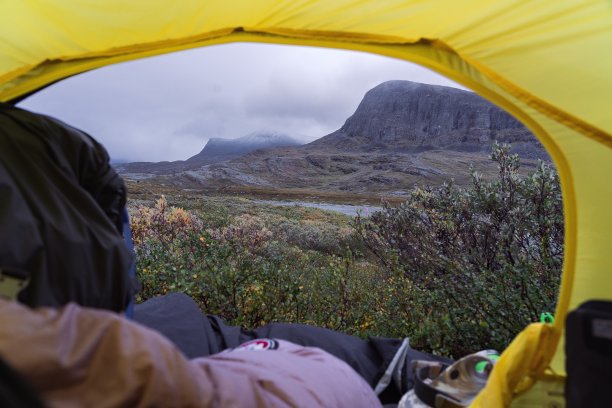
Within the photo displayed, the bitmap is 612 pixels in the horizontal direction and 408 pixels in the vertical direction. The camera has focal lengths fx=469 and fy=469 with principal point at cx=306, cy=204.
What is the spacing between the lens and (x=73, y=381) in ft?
2.15

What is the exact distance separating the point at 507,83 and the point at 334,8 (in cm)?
66

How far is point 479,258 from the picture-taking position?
3.84 meters

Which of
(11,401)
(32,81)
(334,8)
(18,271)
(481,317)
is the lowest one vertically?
(481,317)

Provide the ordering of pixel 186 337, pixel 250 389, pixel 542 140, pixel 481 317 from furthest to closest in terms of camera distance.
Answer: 1. pixel 481 317
2. pixel 186 337
3. pixel 542 140
4. pixel 250 389

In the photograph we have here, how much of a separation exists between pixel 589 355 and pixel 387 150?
40904 millimetres

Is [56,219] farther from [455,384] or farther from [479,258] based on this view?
[479,258]

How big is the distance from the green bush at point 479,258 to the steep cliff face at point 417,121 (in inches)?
1137

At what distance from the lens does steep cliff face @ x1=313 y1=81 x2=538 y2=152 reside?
3878 cm

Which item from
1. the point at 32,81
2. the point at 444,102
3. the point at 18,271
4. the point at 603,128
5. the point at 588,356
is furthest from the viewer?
the point at 444,102

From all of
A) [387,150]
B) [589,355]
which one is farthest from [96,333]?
[387,150]

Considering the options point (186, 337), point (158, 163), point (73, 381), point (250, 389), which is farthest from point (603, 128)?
point (158, 163)

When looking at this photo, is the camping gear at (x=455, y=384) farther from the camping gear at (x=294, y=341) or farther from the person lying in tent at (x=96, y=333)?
the camping gear at (x=294, y=341)

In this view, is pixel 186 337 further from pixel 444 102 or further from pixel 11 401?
pixel 444 102

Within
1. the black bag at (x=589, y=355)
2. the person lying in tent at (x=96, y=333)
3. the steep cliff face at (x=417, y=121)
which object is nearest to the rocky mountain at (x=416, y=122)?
the steep cliff face at (x=417, y=121)
